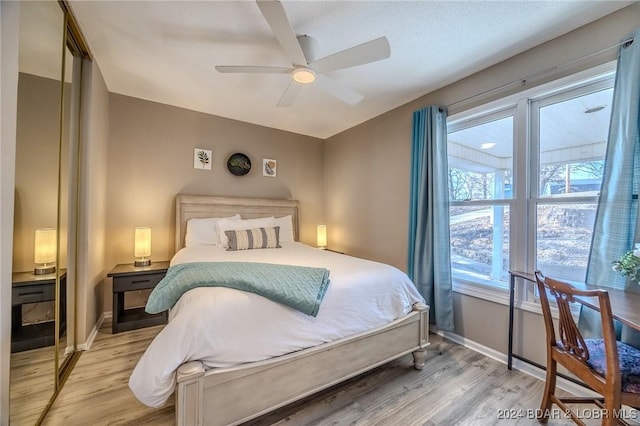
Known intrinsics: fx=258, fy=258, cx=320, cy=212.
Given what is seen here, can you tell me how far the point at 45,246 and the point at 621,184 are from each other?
141 inches

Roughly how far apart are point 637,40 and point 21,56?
3369 mm

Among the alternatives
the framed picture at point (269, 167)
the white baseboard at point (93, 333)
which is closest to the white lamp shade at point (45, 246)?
the white baseboard at point (93, 333)

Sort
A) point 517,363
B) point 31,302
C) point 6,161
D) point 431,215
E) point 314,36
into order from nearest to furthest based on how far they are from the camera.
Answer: point 6,161
point 31,302
point 314,36
point 517,363
point 431,215

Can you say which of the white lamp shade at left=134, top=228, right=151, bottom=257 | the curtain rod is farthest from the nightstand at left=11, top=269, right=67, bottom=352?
the curtain rod

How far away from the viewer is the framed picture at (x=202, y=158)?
3.46 metres

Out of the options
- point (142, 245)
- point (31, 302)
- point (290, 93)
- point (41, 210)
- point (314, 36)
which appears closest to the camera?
point (31, 302)

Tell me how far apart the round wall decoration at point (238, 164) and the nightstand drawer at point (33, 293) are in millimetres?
2362

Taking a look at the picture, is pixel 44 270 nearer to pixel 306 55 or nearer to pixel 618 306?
pixel 306 55

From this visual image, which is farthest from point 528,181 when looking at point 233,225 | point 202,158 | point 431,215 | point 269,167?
point 202,158

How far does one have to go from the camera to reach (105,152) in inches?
111

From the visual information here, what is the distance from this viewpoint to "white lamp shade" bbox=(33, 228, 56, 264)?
1.48m

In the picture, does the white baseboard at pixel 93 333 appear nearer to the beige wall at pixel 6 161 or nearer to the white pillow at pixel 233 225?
the beige wall at pixel 6 161

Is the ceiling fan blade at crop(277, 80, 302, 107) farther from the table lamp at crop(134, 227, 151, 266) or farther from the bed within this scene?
the table lamp at crop(134, 227, 151, 266)

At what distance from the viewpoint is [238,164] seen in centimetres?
372
